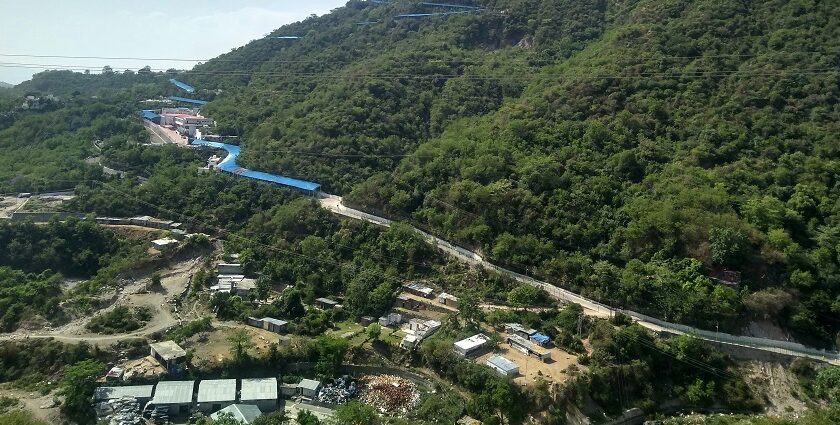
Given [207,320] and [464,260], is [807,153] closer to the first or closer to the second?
[464,260]

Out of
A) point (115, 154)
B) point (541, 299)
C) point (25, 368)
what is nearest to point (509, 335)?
point (541, 299)

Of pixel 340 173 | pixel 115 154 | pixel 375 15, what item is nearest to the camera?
pixel 340 173

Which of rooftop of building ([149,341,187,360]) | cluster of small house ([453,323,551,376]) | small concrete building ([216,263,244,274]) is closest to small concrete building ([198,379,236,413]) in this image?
rooftop of building ([149,341,187,360])

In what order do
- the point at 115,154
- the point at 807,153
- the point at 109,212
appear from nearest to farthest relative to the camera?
the point at 807,153 < the point at 109,212 < the point at 115,154

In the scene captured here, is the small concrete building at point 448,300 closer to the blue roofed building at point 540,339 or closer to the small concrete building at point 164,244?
the blue roofed building at point 540,339

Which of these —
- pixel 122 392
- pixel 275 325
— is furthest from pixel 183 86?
pixel 122 392

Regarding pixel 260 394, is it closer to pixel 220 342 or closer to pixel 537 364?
pixel 220 342
